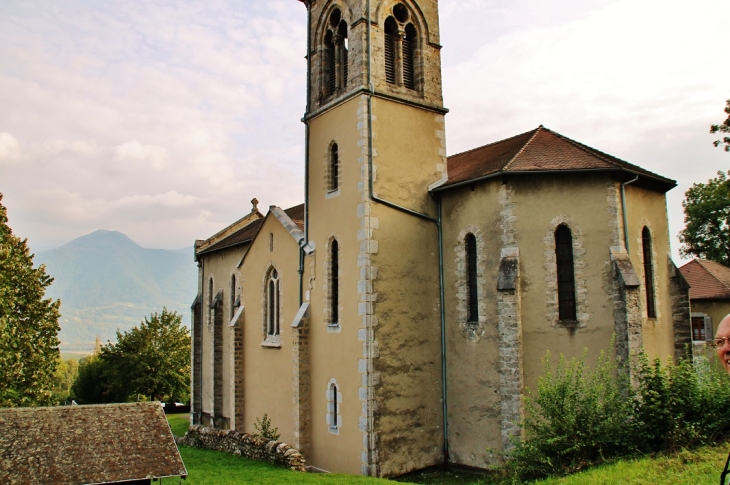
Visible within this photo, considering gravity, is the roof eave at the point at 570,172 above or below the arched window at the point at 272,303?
above

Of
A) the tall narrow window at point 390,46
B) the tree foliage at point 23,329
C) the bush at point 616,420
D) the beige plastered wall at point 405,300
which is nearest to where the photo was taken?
the bush at point 616,420

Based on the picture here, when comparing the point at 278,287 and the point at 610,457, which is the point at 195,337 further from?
the point at 610,457

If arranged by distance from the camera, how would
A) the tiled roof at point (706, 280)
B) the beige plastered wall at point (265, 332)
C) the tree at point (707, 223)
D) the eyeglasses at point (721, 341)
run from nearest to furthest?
the eyeglasses at point (721, 341)
the beige plastered wall at point (265, 332)
the tiled roof at point (706, 280)
the tree at point (707, 223)

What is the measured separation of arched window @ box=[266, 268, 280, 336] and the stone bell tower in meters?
2.75

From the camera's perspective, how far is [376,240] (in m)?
17.0

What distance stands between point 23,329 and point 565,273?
25.3m

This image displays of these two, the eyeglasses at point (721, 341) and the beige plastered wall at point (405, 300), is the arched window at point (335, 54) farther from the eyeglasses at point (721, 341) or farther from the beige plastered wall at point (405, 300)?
the eyeglasses at point (721, 341)

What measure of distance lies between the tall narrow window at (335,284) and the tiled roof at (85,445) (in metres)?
5.77

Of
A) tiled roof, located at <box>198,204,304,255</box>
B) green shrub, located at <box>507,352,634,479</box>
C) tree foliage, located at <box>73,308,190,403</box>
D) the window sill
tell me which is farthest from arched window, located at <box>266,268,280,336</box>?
tree foliage, located at <box>73,308,190,403</box>

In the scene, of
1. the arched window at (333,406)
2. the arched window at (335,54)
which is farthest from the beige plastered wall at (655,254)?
the arched window at (335,54)

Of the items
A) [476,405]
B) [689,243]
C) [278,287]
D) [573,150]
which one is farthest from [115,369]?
[689,243]

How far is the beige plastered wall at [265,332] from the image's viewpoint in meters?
20.0

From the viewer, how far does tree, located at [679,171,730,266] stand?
35.5 meters

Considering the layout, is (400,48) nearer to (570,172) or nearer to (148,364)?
(570,172)
